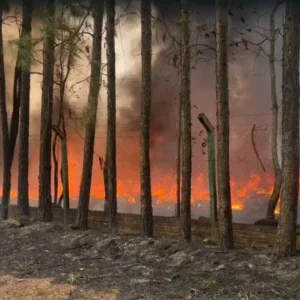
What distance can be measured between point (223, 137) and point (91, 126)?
4.91m

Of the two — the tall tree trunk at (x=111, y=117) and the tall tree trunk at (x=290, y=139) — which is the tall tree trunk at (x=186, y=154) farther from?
the tall tree trunk at (x=290, y=139)

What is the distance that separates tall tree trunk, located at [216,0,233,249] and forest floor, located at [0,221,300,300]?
56 cm

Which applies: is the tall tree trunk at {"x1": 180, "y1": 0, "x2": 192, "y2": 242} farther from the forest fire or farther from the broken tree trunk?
the forest fire

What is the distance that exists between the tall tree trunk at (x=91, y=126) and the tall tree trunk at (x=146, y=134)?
2051 mm

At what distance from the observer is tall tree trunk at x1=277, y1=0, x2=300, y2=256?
853cm

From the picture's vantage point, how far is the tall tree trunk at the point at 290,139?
8.53m

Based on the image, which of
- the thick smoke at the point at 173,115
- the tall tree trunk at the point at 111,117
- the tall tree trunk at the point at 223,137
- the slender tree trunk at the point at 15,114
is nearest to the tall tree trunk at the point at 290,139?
the tall tree trunk at the point at 223,137

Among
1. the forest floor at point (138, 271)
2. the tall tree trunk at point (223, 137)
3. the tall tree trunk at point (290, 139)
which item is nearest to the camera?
the forest floor at point (138, 271)

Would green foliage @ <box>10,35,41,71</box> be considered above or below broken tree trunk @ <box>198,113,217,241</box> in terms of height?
above

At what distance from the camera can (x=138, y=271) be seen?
8.98 meters

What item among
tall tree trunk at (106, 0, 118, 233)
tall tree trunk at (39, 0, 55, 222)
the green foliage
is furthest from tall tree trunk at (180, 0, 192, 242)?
tall tree trunk at (39, 0, 55, 222)

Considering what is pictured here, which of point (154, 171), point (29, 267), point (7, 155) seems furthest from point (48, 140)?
point (154, 171)

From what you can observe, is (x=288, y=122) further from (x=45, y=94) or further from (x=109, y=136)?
(x=45, y=94)

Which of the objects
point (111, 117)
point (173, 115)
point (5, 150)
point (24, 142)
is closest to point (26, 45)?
point (111, 117)
